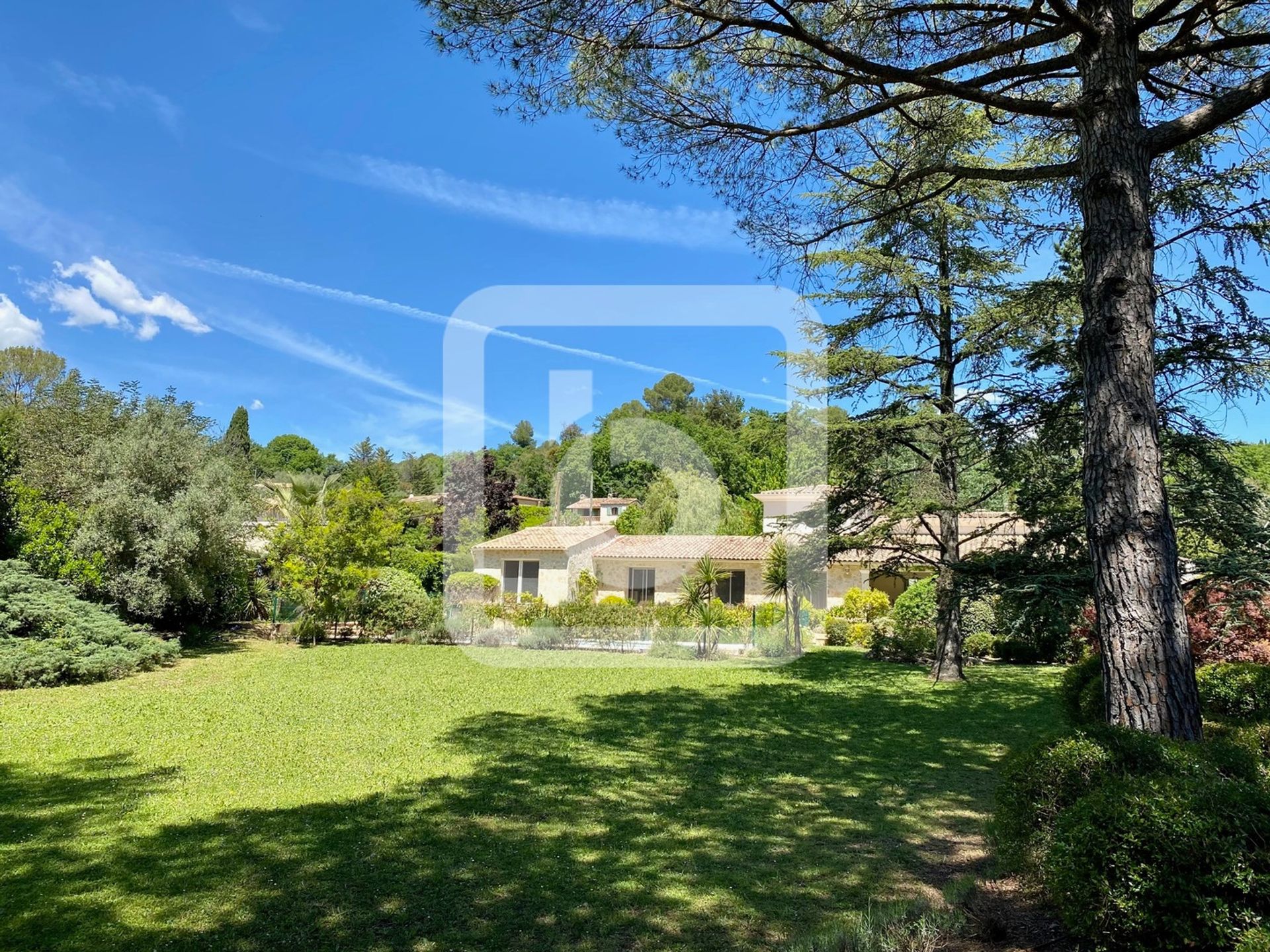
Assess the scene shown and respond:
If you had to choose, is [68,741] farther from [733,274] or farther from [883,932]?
[733,274]

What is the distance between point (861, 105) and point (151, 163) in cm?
1796

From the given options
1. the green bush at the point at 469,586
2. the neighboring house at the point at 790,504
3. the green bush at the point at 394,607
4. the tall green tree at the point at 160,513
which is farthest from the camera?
the green bush at the point at 469,586

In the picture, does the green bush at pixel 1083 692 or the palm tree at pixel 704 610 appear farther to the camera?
the palm tree at pixel 704 610

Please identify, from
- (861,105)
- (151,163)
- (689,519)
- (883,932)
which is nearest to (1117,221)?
(861,105)

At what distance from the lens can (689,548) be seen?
92.1ft

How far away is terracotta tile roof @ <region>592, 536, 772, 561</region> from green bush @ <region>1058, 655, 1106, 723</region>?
59.8 ft

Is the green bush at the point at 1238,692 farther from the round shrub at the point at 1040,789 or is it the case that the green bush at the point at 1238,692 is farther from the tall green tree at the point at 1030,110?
the round shrub at the point at 1040,789

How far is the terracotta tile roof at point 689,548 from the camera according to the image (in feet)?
87.6

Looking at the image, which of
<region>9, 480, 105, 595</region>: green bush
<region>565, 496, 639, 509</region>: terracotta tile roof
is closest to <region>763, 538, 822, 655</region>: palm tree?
<region>9, 480, 105, 595</region>: green bush

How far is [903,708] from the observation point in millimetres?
11766

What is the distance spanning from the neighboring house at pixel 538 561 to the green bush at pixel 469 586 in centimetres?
77

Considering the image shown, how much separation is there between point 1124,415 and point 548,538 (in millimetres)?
23775

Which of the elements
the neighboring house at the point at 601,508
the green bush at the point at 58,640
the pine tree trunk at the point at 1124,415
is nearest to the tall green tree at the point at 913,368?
the pine tree trunk at the point at 1124,415

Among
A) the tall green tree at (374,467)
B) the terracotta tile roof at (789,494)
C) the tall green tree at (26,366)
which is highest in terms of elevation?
the tall green tree at (26,366)
